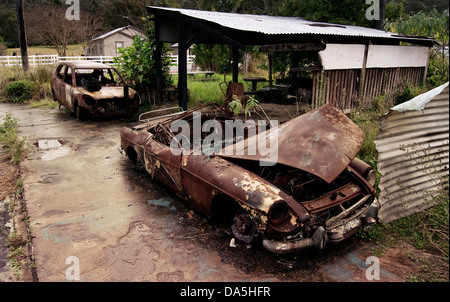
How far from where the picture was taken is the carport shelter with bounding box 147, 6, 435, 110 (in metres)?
7.86

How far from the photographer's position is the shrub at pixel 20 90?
1276 centimetres

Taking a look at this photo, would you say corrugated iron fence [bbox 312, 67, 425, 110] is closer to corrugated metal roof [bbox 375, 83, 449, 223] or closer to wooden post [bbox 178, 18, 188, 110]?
wooden post [bbox 178, 18, 188, 110]

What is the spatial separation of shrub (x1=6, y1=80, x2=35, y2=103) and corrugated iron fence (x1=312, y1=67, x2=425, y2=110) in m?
10.9

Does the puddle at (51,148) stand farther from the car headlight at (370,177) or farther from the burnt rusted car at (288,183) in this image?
the car headlight at (370,177)

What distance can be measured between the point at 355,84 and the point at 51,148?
7.67 m

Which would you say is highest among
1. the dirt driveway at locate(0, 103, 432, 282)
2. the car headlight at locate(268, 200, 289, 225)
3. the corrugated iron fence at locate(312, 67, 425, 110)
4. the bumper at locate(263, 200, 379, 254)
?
the corrugated iron fence at locate(312, 67, 425, 110)

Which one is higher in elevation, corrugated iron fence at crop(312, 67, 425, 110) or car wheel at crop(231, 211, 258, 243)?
corrugated iron fence at crop(312, 67, 425, 110)

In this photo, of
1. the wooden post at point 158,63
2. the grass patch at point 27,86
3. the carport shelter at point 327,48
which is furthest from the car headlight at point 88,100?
the grass patch at point 27,86

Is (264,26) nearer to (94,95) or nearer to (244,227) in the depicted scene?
(94,95)

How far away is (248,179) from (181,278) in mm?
1168

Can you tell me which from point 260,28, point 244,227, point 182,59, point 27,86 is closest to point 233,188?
point 244,227

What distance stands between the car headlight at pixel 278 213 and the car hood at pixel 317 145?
403 millimetres

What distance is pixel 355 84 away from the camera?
8984 millimetres

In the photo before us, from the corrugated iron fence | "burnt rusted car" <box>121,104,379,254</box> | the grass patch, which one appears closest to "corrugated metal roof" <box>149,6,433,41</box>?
the corrugated iron fence
